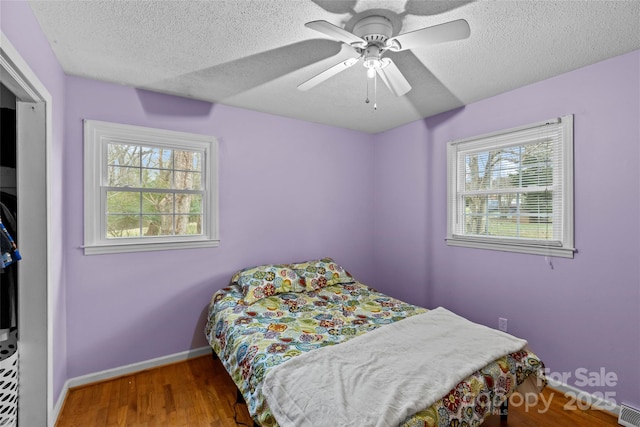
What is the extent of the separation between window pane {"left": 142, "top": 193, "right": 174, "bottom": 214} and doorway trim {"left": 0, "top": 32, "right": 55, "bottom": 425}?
2.96 ft

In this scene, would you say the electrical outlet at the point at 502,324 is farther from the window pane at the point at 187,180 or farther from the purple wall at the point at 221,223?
the window pane at the point at 187,180

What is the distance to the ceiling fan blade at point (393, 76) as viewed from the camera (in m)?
1.68

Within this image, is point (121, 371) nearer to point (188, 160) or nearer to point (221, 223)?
point (221, 223)

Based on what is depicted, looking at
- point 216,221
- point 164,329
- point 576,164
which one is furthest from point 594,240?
point 164,329

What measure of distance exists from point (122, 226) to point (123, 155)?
59 centimetres

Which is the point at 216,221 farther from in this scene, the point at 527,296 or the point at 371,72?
the point at 527,296

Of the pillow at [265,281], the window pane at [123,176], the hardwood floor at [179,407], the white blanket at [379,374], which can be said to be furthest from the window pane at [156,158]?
the white blanket at [379,374]

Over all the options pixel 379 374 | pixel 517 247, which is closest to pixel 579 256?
pixel 517 247

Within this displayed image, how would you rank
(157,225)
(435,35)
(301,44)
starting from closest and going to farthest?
(435,35) → (301,44) → (157,225)

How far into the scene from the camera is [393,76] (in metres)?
1.80

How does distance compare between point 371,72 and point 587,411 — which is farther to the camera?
point 587,411

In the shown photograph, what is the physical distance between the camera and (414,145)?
3.41 metres

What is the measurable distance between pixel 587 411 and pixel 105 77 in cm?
419

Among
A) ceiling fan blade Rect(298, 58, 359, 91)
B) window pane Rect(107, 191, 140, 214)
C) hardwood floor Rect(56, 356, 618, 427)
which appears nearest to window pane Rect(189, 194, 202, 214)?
window pane Rect(107, 191, 140, 214)
